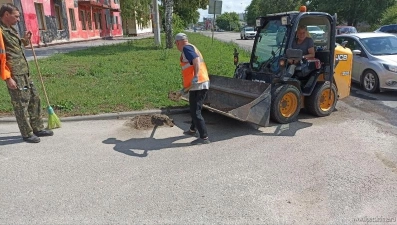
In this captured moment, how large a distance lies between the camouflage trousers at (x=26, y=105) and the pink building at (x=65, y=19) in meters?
15.5

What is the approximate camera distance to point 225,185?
337 centimetres

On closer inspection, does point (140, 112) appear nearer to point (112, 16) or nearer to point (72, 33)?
point (72, 33)

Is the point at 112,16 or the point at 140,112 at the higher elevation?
the point at 112,16

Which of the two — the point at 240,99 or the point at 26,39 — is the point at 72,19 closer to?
A: the point at 26,39

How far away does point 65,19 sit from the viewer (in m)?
22.4

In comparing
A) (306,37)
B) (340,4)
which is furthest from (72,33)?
(340,4)

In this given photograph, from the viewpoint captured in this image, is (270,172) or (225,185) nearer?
(225,185)

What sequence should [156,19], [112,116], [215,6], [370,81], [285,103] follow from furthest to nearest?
1. [156,19]
2. [215,6]
3. [370,81]
4. [112,116]
5. [285,103]

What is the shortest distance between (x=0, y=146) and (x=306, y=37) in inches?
213

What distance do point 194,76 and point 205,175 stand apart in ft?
4.83

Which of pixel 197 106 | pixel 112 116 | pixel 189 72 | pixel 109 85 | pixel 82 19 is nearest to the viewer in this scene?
pixel 189 72

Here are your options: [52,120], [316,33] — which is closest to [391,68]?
[316,33]

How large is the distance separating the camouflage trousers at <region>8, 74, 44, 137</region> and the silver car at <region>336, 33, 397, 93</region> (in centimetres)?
655

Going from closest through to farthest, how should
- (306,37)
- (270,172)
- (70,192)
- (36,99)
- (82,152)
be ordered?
(70,192) → (270,172) → (82,152) → (36,99) → (306,37)
